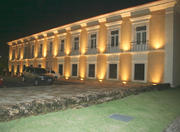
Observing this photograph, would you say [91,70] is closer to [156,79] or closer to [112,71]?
[112,71]

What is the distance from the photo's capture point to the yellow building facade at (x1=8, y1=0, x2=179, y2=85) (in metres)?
15.5

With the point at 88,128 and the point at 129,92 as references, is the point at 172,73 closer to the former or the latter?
the point at 129,92

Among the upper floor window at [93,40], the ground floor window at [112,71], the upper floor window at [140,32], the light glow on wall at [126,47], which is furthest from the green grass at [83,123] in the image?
the upper floor window at [93,40]

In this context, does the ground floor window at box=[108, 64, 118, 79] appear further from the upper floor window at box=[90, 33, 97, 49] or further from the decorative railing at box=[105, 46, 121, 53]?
the upper floor window at box=[90, 33, 97, 49]

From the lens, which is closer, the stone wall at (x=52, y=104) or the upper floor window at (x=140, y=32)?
the stone wall at (x=52, y=104)

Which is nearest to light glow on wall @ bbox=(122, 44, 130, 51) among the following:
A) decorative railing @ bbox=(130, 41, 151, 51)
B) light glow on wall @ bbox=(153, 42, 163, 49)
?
decorative railing @ bbox=(130, 41, 151, 51)

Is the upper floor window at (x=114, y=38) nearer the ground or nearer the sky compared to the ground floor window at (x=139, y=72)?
nearer the sky

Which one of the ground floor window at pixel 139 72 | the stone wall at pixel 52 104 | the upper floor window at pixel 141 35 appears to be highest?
the upper floor window at pixel 141 35

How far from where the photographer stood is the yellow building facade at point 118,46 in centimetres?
1550

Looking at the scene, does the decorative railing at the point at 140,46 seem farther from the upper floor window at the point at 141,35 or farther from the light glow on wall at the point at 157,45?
the light glow on wall at the point at 157,45

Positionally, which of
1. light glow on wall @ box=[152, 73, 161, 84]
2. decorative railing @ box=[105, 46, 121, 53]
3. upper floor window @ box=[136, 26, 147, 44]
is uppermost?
upper floor window @ box=[136, 26, 147, 44]

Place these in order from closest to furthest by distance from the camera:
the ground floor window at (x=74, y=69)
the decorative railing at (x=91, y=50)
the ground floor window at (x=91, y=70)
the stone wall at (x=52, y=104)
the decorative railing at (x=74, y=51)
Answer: the stone wall at (x=52, y=104)
the decorative railing at (x=91, y=50)
the ground floor window at (x=91, y=70)
the decorative railing at (x=74, y=51)
the ground floor window at (x=74, y=69)

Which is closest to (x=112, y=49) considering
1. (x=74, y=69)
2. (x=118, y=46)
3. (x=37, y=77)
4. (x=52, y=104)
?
(x=118, y=46)

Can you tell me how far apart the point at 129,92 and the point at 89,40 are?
14.4 metres
